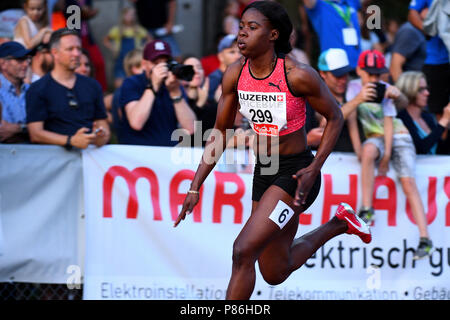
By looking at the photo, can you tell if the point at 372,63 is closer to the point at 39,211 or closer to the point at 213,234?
the point at 213,234

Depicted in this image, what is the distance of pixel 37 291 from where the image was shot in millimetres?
7215

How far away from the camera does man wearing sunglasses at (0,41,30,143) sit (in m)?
7.32

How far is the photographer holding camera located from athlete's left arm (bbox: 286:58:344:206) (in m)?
2.20

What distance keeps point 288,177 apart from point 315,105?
53 cm

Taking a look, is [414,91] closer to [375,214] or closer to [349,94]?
[349,94]

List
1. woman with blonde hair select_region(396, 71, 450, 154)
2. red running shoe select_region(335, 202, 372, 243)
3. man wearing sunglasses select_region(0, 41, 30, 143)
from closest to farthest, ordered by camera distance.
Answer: red running shoe select_region(335, 202, 372, 243) < man wearing sunglasses select_region(0, 41, 30, 143) < woman with blonde hair select_region(396, 71, 450, 154)

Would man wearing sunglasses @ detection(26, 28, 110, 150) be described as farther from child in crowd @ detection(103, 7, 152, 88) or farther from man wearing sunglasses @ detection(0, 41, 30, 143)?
child in crowd @ detection(103, 7, 152, 88)

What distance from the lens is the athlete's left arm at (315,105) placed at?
5.11m

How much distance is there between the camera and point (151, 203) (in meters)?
7.13

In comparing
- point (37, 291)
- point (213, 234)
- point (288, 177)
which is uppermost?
point (288, 177)

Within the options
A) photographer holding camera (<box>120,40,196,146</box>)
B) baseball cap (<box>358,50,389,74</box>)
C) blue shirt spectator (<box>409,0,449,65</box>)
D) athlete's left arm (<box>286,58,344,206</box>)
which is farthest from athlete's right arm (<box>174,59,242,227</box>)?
blue shirt spectator (<box>409,0,449,65</box>)

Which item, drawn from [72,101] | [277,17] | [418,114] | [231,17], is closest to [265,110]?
[277,17]

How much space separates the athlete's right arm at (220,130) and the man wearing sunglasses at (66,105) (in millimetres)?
1675
